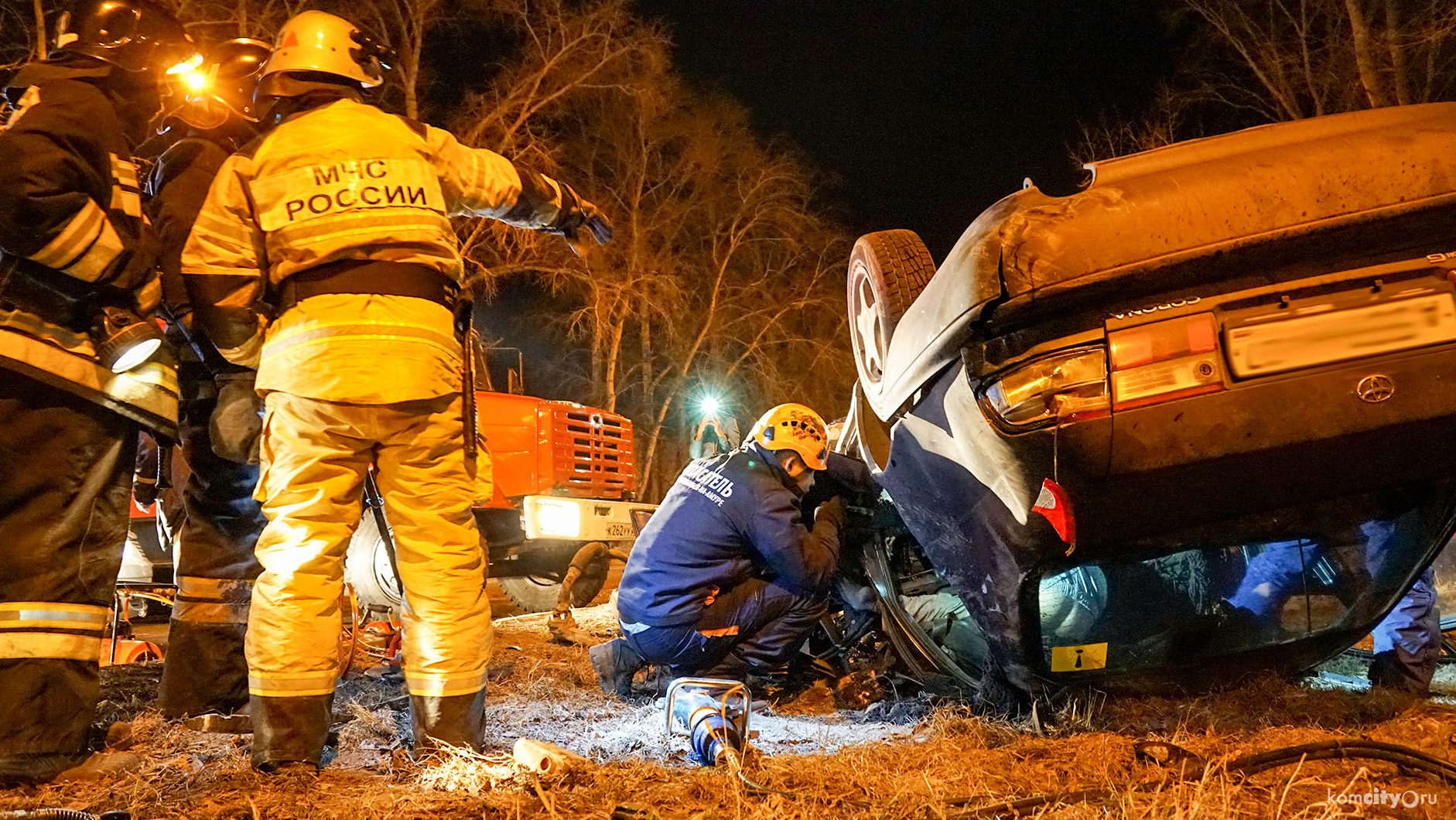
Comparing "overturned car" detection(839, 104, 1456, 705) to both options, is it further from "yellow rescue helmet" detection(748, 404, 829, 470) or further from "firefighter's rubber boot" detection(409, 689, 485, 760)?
"firefighter's rubber boot" detection(409, 689, 485, 760)

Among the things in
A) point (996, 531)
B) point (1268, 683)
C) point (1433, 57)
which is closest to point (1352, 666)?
point (1268, 683)

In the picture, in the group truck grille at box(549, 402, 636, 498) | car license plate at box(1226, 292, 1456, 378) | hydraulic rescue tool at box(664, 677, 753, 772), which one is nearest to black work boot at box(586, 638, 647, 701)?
hydraulic rescue tool at box(664, 677, 753, 772)

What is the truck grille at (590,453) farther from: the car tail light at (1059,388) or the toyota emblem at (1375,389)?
the toyota emblem at (1375,389)

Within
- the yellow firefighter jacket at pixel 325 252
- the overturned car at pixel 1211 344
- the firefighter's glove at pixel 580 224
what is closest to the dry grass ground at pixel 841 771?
the overturned car at pixel 1211 344

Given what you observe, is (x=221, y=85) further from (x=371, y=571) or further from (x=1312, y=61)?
(x=1312, y=61)

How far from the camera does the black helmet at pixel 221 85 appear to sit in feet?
9.37

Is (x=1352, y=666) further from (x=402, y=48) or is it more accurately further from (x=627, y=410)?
(x=627, y=410)

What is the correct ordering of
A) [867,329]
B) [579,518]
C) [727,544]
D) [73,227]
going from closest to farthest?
[73,227], [867,329], [727,544], [579,518]

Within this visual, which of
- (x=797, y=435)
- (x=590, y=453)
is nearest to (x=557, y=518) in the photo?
(x=590, y=453)

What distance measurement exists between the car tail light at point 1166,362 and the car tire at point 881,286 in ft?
2.64

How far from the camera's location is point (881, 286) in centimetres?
283

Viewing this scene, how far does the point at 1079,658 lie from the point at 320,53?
8.99ft

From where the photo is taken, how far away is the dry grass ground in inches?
72.7

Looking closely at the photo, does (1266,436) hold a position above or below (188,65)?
below
